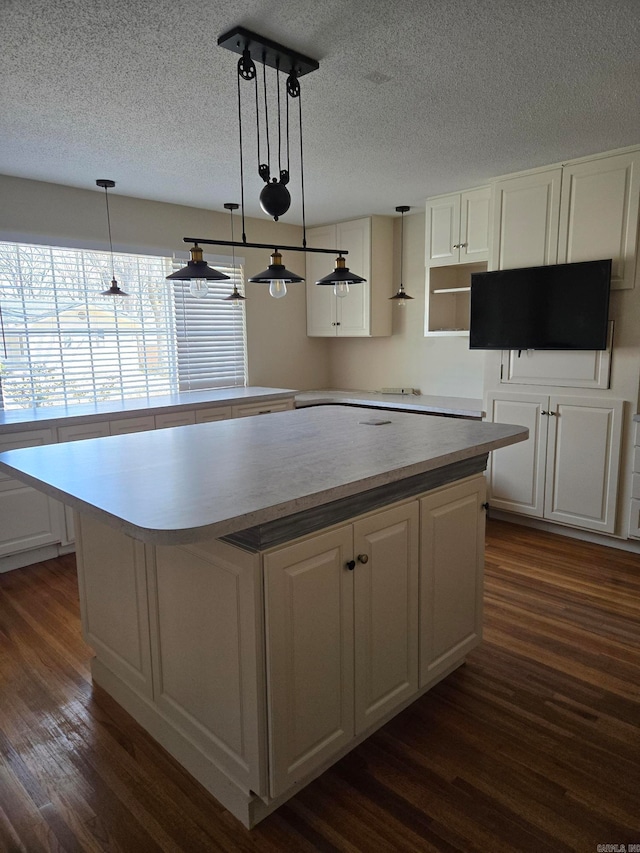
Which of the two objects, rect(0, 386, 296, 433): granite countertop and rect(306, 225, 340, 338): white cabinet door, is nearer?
rect(0, 386, 296, 433): granite countertop

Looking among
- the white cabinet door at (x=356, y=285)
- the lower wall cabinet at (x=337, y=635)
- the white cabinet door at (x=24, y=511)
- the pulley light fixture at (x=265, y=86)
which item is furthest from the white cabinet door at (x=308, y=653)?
the white cabinet door at (x=356, y=285)

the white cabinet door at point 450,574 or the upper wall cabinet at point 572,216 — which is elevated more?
the upper wall cabinet at point 572,216

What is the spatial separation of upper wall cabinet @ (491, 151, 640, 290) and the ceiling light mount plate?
2.01m

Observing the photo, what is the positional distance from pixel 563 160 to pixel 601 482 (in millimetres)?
2053

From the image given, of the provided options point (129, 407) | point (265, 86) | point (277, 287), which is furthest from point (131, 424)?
point (265, 86)

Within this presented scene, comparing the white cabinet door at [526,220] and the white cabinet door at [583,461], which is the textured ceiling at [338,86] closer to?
the white cabinet door at [526,220]

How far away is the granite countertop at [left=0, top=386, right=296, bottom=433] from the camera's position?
3.37 m

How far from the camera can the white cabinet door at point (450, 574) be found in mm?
2041

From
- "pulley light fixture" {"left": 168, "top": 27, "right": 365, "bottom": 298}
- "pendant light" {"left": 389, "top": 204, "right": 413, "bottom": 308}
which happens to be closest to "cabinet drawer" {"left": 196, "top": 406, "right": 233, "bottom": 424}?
"pendant light" {"left": 389, "top": 204, "right": 413, "bottom": 308}

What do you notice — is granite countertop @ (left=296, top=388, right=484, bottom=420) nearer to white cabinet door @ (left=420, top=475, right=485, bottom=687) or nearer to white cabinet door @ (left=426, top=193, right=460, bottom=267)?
white cabinet door @ (left=426, top=193, right=460, bottom=267)

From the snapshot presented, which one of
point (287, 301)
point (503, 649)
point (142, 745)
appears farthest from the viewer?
point (287, 301)

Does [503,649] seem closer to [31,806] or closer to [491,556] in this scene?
[491,556]

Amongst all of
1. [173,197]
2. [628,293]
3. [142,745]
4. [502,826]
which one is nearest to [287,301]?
[173,197]

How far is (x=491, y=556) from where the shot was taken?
350 cm
